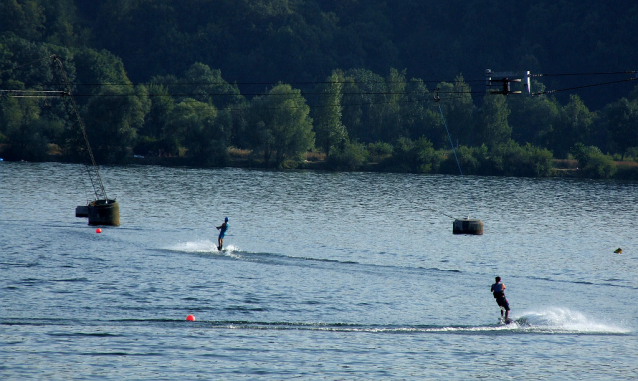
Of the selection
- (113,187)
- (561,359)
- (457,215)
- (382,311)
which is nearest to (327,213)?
(457,215)

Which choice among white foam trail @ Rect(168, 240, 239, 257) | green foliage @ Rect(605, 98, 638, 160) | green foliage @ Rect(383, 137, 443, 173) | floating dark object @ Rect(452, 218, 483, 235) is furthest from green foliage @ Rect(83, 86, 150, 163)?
floating dark object @ Rect(452, 218, 483, 235)

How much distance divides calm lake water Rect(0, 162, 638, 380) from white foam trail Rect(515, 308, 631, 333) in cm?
13

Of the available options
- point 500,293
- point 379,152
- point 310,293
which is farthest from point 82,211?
point 379,152

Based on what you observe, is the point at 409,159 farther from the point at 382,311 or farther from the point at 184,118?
the point at 382,311

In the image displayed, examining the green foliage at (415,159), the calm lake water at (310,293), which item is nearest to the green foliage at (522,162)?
the green foliage at (415,159)

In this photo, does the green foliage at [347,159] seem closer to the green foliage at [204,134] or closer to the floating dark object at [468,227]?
the green foliage at [204,134]

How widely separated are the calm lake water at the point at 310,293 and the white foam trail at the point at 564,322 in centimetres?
13

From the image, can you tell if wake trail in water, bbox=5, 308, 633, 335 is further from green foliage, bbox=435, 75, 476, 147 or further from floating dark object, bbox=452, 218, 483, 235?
green foliage, bbox=435, 75, 476, 147

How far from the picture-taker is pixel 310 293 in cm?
4181

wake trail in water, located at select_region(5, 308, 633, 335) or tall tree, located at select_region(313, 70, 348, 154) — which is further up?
tall tree, located at select_region(313, 70, 348, 154)

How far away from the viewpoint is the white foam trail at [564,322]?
3641 centimetres

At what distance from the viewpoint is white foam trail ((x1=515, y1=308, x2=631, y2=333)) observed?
119ft

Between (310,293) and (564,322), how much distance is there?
42.1 ft

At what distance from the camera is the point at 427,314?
37.9 meters
